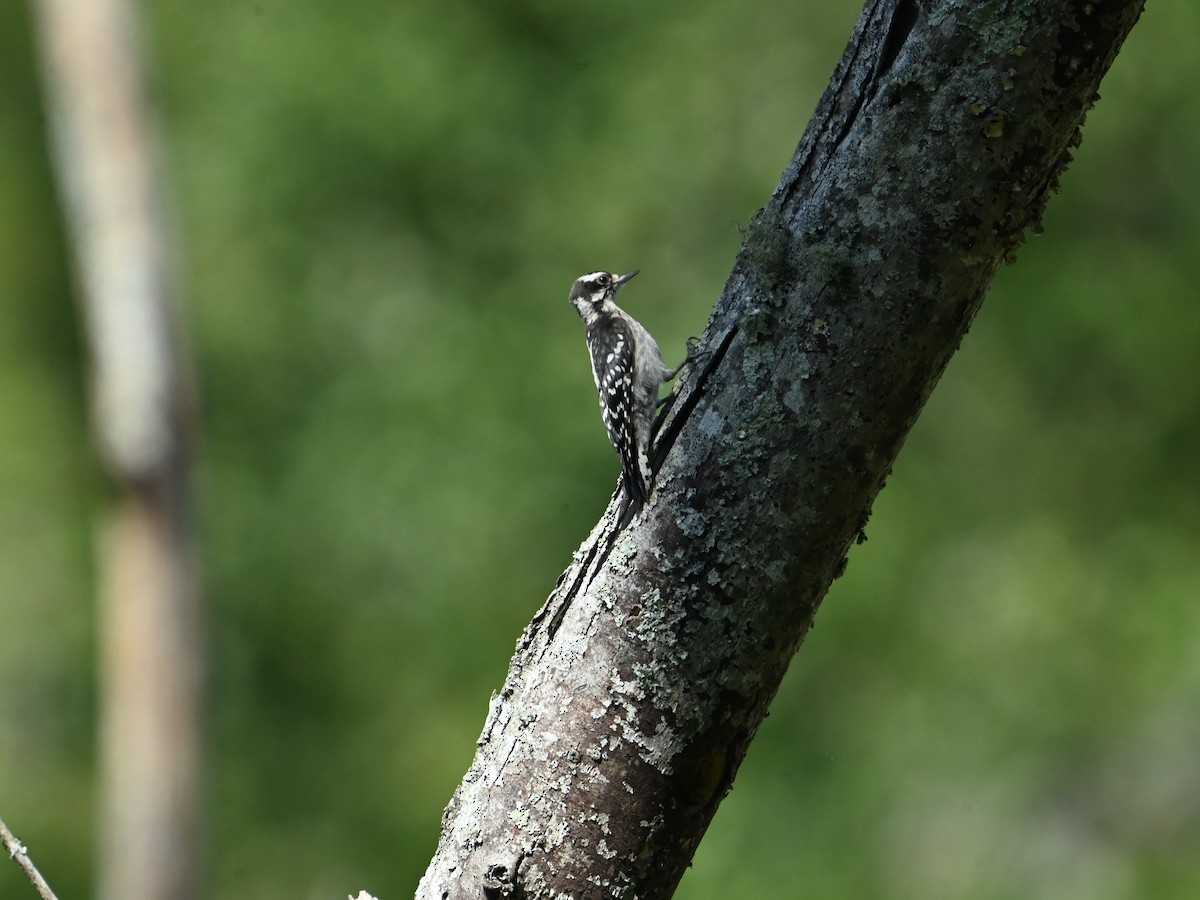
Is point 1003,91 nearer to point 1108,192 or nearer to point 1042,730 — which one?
point 1042,730

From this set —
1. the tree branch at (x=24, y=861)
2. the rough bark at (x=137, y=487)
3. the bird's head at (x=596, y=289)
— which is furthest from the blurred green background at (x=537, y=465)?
the tree branch at (x=24, y=861)

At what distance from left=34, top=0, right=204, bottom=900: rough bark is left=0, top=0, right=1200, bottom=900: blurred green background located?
149 inches

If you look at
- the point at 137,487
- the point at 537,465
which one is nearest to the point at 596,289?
the point at 137,487

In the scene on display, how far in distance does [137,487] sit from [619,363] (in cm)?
265

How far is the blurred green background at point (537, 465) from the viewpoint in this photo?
962 centimetres

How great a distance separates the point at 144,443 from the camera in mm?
6164

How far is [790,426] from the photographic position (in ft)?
7.91

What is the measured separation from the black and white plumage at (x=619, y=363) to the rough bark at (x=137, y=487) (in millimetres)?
2108

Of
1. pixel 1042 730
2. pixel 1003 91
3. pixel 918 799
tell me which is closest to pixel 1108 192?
pixel 1042 730

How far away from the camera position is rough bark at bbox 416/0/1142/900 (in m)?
2.38

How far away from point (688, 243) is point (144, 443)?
5509 millimetres

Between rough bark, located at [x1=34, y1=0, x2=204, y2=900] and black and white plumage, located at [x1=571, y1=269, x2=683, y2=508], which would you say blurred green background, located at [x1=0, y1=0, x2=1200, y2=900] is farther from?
rough bark, located at [x1=34, y1=0, x2=204, y2=900]

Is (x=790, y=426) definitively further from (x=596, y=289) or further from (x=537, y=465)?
(x=537, y=465)

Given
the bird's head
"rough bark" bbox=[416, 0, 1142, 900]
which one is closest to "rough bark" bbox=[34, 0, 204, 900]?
the bird's head
